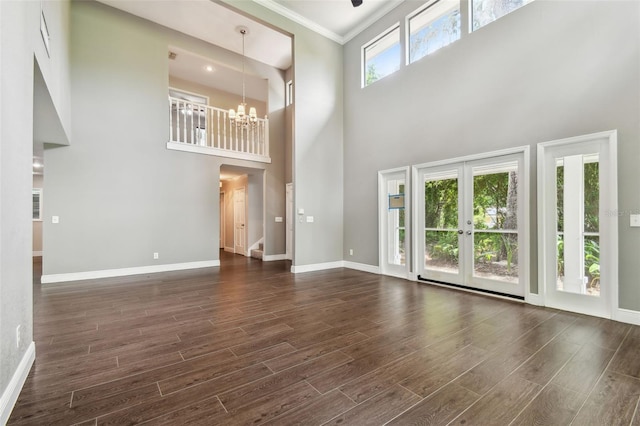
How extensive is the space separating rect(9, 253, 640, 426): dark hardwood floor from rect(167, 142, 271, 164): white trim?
3606 mm

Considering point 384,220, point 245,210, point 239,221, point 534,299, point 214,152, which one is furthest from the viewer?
point 239,221

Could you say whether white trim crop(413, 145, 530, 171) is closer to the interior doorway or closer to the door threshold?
the door threshold

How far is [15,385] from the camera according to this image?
5.81ft

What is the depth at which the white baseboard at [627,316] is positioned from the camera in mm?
2965

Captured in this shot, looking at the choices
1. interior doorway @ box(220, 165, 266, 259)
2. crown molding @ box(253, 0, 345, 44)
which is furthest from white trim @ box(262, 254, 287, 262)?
crown molding @ box(253, 0, 345, 44)

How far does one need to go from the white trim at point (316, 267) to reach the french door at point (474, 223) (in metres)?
1.99

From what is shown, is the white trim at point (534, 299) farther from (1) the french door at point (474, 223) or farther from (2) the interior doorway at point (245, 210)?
(2) the interior doorway at point (245, 210)

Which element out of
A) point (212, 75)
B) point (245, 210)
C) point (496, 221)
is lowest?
point (496, 221)

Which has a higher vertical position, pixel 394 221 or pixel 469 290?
pixel 394 221

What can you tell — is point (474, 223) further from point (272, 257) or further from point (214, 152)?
point (214, 152)

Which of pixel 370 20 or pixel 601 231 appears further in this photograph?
pixel 370 20

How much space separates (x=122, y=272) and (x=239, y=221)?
156 inches

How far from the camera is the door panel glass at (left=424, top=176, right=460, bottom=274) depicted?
462cm

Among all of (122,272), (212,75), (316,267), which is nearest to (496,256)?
(316,267)
